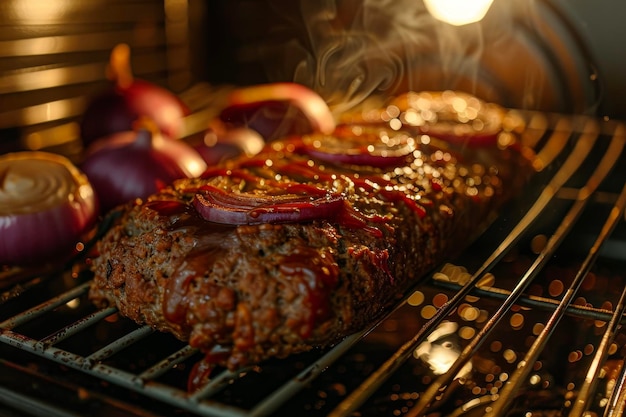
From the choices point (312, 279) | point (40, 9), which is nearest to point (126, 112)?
point (40, 9)

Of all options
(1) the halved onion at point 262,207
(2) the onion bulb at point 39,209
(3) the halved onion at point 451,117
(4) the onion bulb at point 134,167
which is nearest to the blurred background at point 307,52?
(3) the halved onion at point 451,117

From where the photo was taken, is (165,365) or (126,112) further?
(126,112)

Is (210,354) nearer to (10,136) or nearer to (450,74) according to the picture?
(10,136)

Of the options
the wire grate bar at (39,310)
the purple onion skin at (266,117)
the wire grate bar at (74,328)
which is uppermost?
the purple onion skin at (266,117)

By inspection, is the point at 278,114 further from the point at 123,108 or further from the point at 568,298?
the point at 568,298

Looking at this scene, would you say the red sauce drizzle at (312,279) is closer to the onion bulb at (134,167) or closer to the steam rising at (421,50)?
the onion bulb at (134,167)

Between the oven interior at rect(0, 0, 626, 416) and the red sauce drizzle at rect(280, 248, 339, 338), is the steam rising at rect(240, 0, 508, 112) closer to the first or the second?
the oven interior at rect(0, 0, 626, 416)

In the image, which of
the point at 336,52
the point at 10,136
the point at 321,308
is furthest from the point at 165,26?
the point at 321,308
